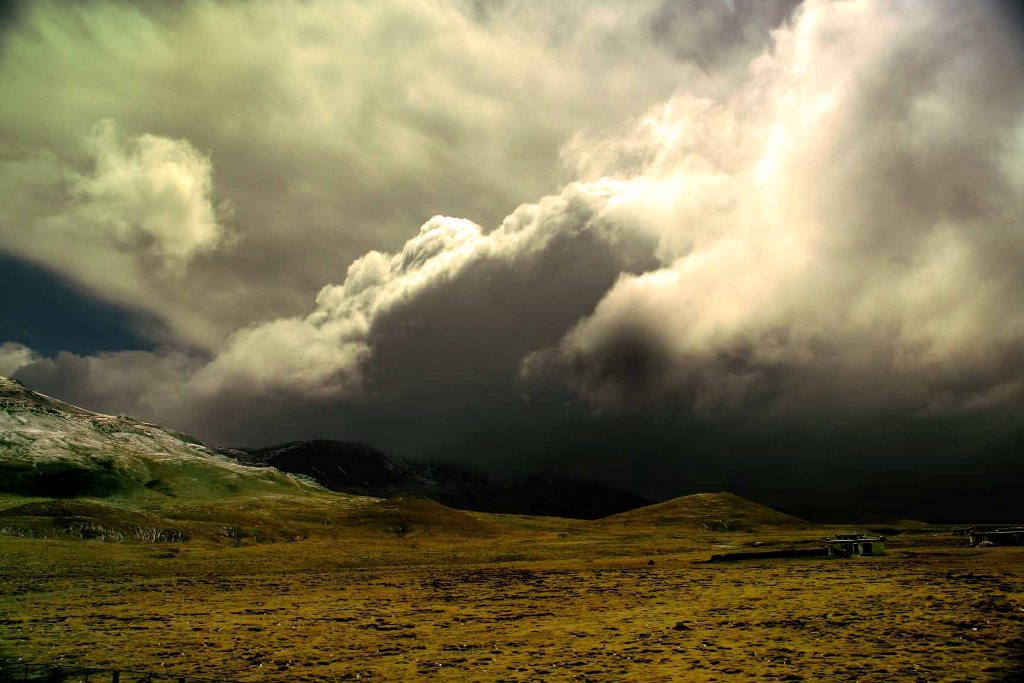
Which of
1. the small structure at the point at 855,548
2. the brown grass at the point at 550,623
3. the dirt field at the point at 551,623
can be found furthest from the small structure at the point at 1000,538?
the dirt field at the point at 551,623

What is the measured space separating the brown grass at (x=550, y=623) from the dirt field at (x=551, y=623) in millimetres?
175

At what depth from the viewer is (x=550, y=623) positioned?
134ft

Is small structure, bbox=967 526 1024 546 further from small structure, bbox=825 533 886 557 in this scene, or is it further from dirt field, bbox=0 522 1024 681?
dirt field, bbox=0 522 1024 681

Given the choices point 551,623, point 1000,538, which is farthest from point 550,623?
point 1000,538

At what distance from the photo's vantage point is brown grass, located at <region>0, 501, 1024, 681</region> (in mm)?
28188

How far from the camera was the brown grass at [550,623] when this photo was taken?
2819cm

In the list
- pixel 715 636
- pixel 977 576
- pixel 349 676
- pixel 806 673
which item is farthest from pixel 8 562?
pixel 977 576

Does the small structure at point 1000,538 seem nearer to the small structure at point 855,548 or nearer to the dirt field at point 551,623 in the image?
the small structure at point 855,548

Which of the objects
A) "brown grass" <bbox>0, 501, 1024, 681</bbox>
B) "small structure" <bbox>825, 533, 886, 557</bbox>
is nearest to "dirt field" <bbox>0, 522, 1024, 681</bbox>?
"brown grass" <bbox>0, 501, 1024, 681</bbox>

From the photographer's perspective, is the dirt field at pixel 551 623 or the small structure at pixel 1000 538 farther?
the small structure at pixel 1000 538

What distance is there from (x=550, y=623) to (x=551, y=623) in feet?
0.24

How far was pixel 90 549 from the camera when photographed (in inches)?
4806

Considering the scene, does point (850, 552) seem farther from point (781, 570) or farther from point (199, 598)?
point (199, 598)

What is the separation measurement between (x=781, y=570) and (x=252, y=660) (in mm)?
61907
